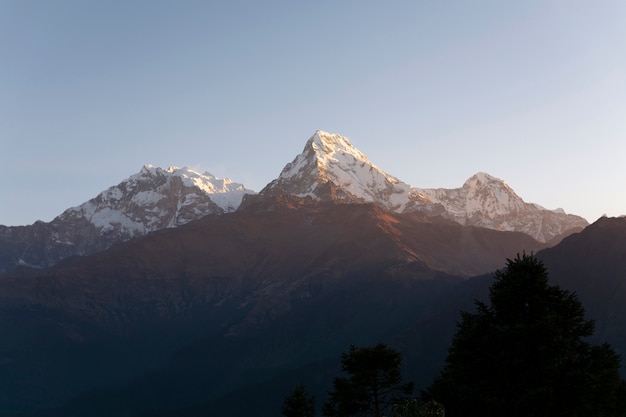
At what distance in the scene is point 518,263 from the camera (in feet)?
165

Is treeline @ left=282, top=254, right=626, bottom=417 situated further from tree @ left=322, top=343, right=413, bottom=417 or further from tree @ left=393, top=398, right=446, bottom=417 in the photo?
tree @ left=322, top=343, right=413, bottom=417

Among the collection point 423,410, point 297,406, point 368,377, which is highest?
point 368,377

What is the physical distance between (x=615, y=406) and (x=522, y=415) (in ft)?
23.7

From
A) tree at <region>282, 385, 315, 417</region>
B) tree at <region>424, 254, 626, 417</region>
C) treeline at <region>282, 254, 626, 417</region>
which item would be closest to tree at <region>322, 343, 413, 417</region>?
treeline at <region>282, 254, 626, 417</region>

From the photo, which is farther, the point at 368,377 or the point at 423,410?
the point at 368,377

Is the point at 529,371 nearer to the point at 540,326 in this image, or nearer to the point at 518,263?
the point at 540,326

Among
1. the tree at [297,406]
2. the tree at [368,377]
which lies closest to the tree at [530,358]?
the tree at [368,377]

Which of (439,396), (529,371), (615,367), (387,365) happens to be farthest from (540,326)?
(387,365)

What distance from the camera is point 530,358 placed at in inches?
1879

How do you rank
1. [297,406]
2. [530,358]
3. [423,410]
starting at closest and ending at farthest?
[423,410] < [530,358] < [297,406]

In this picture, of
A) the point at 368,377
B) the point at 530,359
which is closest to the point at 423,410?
the point at 530,359

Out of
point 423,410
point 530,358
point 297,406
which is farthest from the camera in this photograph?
point 297,406

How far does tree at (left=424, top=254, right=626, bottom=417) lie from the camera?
153 ft

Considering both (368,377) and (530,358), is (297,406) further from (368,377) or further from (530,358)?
(530,358)
